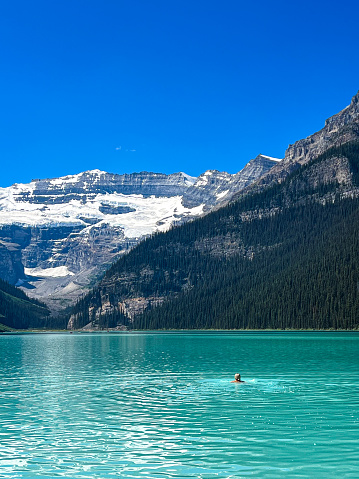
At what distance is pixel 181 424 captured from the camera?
1870 inches

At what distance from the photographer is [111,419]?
5003 centimetres

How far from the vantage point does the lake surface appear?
35031mm

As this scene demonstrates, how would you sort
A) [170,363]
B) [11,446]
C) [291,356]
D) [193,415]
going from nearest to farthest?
[11,446], [193,415], [170,363], [291,356]

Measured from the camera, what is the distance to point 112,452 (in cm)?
3856

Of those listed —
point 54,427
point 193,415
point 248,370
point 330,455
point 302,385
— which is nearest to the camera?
point 330,455

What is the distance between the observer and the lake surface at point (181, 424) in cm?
3503

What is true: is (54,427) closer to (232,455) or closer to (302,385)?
(232,455)

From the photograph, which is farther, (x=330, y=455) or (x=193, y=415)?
(x=193, y=415)

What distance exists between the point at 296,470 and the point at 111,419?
781 inches

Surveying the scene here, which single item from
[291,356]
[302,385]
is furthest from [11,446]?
[291,356]

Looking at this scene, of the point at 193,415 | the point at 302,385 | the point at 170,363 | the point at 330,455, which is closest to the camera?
the point at 330,455

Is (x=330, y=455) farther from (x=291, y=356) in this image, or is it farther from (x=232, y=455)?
(x=291, y=356)

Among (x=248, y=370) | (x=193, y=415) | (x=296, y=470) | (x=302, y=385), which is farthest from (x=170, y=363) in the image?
(x=296, y=470)

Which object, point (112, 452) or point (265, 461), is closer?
point (265, 461)
